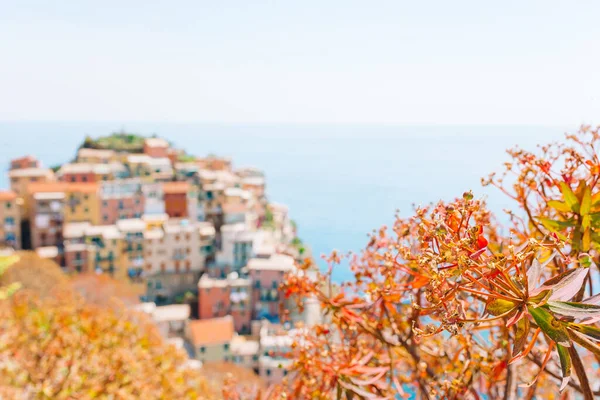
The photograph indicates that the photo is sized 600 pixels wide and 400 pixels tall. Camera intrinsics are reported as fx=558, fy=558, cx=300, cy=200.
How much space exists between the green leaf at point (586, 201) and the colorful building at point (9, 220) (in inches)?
703

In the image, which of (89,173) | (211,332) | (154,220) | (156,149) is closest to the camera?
(211,332)

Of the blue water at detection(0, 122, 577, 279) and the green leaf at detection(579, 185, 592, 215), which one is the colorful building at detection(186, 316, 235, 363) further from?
the green leaf at detection(579, 185, 592, 215)

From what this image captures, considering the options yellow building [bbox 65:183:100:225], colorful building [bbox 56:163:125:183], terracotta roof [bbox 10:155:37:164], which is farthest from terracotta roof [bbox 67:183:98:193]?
terracotta roof [bbox 10:155:37:164]

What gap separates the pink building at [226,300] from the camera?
15.6 metres

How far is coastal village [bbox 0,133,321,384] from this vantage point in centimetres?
1517

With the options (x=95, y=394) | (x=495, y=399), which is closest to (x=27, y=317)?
(x=95, y=394)

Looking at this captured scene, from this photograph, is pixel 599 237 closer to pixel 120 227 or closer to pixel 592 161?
pixel 592 161

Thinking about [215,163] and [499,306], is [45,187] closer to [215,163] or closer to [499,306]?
[215,163]

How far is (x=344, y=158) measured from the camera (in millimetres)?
15945

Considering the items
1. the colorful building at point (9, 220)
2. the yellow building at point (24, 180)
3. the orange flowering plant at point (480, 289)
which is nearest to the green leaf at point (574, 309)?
the orange flowering plant at point (480, 289)

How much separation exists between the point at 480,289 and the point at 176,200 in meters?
18.5

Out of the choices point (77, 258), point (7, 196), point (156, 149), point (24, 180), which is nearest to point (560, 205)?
Result: point (77, 258)

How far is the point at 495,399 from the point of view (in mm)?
1229

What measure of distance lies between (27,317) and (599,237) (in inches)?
206
